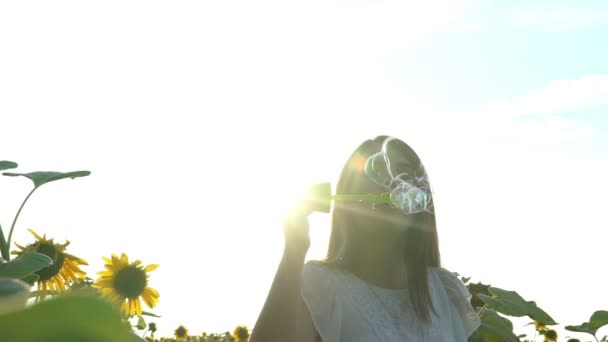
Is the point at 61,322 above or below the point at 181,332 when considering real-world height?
above

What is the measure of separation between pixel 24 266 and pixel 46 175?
2.43ft

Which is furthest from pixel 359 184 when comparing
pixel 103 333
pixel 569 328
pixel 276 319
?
pixel 103 333

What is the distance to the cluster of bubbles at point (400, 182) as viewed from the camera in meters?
2.94

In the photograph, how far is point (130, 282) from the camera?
3645 mm

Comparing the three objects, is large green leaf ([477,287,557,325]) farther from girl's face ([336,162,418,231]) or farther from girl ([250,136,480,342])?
girl's face ([336,162,418,231])

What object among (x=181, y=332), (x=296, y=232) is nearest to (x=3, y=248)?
(x=296, y=232)

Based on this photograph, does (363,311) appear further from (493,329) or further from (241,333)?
(241,333)

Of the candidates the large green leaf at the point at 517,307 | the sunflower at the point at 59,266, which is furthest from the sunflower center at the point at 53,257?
the large green leaf at the point at 517,307

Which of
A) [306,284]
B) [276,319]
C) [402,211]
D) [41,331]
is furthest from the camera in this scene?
[306,284]

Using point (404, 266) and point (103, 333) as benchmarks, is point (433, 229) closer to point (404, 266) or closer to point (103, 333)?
point (404, 266)

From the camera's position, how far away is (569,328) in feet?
12.3

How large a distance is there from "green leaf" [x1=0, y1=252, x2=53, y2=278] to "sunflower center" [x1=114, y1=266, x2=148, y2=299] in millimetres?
2933

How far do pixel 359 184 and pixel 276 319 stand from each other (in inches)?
34.0

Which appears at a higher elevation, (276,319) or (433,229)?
(433,229)
